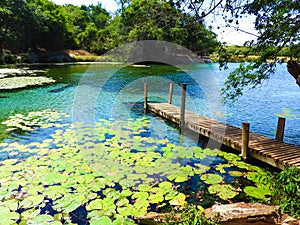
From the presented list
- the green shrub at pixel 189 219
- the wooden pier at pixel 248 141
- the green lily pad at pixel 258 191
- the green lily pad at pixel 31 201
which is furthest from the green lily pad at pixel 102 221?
the wooden pier at pixel 248 141

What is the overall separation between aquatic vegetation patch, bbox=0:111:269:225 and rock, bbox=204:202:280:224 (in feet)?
4.63

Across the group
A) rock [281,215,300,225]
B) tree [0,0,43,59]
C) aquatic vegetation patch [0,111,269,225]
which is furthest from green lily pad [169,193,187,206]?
tree [0,0,43,59]

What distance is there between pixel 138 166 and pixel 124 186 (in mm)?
1007

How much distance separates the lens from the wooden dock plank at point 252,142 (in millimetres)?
6097

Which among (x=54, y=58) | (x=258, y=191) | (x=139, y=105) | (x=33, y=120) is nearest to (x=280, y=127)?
(x=258, y=191)

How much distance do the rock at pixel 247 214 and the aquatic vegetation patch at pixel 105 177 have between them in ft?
4.63

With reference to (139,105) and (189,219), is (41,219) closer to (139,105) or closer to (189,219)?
(189,219)

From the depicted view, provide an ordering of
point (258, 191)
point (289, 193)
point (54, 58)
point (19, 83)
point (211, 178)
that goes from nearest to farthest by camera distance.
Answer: point (289, 193) → point (258, 191) → point (211, 178) → point (19, 83) → point (54, 58)

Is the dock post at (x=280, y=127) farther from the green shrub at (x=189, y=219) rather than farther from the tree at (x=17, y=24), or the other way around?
the tree at (x=17, y=24)

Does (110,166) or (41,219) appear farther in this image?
(110,166)

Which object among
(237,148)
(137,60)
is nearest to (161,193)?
(237,148)

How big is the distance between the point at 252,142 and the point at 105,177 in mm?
4291

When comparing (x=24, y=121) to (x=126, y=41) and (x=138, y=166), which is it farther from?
(x=126, y=41)

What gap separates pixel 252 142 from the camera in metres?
7.23
